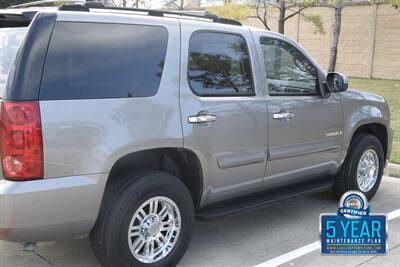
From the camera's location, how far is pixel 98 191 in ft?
10.5

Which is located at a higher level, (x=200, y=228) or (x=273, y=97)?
(x=273, y=97)

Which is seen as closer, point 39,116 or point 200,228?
point 39,116

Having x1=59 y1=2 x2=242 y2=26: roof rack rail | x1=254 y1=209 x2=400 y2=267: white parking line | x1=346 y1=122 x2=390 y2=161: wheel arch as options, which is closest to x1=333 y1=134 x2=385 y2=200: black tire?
x1=346 y1=122 x2=390 y2=161: wheel arch

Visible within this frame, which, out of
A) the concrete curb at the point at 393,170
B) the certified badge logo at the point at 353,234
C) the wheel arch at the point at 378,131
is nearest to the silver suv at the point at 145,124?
the certified badge logo at the point at 353,234

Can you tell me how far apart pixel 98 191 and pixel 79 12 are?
120 cm

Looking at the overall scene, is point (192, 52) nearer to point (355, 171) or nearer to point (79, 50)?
point (79, 50)

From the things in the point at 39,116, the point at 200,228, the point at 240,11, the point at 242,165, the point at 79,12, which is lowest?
the point at 200,228

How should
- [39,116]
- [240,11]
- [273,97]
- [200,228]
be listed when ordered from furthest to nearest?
[240,11] < [200,228] < [273,97] < [39,116]

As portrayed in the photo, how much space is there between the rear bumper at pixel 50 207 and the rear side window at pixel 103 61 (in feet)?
1.80

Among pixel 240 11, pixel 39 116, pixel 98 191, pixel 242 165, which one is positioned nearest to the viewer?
pixel 39 116

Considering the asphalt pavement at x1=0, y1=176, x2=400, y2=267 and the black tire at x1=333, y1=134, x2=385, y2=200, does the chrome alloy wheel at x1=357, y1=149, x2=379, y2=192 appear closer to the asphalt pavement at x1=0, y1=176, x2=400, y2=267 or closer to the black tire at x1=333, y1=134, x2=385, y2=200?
the black tire at x1=333, y1=134, x2=385, y2=200

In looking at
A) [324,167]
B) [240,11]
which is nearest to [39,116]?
[324,167]

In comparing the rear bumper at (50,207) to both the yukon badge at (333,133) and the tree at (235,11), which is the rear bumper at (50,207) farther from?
the tree at (235,11)

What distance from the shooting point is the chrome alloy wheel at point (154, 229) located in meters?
3.47
